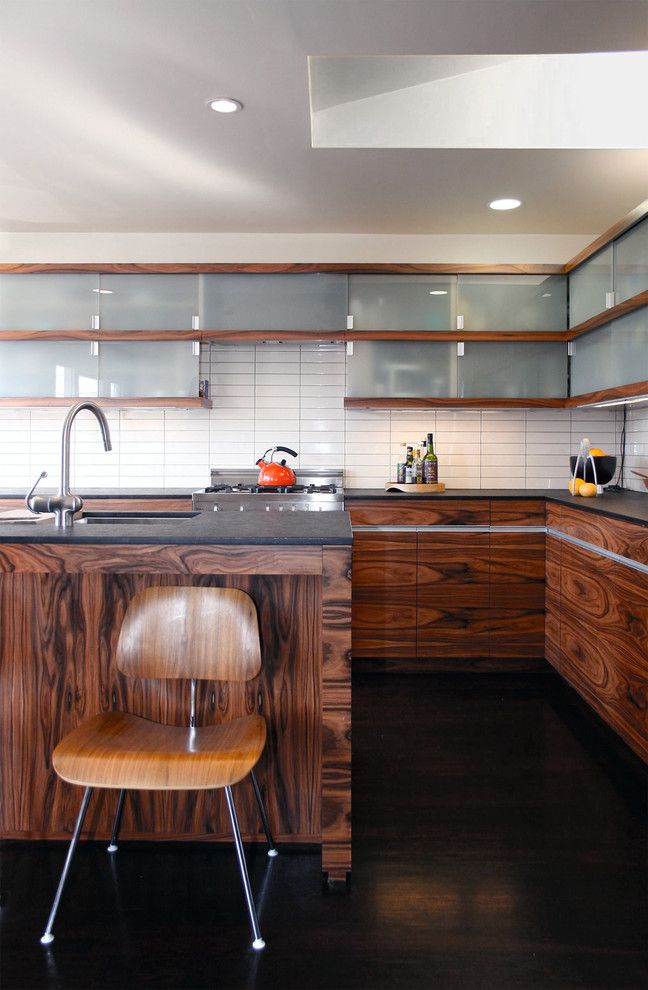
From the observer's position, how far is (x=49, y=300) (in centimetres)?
409

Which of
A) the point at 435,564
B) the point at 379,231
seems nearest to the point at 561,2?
the point at 379,231

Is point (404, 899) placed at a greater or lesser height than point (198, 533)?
lesser

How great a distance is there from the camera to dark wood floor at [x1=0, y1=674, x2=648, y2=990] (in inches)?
61.4

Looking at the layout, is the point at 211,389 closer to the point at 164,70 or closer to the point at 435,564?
the point at 435,564

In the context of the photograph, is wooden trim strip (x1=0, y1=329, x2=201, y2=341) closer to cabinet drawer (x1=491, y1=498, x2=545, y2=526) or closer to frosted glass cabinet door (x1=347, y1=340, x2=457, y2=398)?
frosted glass cabinet door (x1=347, y1=340, x2=457, y2=398)

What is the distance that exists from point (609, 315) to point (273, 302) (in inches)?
71.4

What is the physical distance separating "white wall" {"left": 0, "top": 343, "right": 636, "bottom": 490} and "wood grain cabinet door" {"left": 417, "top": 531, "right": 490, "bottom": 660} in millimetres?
743

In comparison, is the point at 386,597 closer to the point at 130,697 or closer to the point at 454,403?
the point at 454,403

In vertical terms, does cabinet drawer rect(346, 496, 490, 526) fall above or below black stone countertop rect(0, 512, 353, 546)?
below

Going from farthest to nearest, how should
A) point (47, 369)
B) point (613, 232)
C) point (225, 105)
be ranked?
point (47, 369) → point (613, 232) → point (225, 105)

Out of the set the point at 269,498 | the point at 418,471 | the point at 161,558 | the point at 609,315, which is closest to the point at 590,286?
the point at 609,315

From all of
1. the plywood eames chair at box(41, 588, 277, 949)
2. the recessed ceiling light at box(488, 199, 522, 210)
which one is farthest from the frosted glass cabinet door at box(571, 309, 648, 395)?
Result: the plywood eames chair at box(41, 588, 277, 949)

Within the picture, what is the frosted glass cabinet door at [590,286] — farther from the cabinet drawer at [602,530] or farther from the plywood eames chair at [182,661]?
the plywood eames chair at [182,661]

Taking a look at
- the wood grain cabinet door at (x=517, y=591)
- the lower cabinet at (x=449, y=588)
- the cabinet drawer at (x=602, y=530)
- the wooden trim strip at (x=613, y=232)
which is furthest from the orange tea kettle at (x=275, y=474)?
the wooden trim strip at (x=613, y=232)
